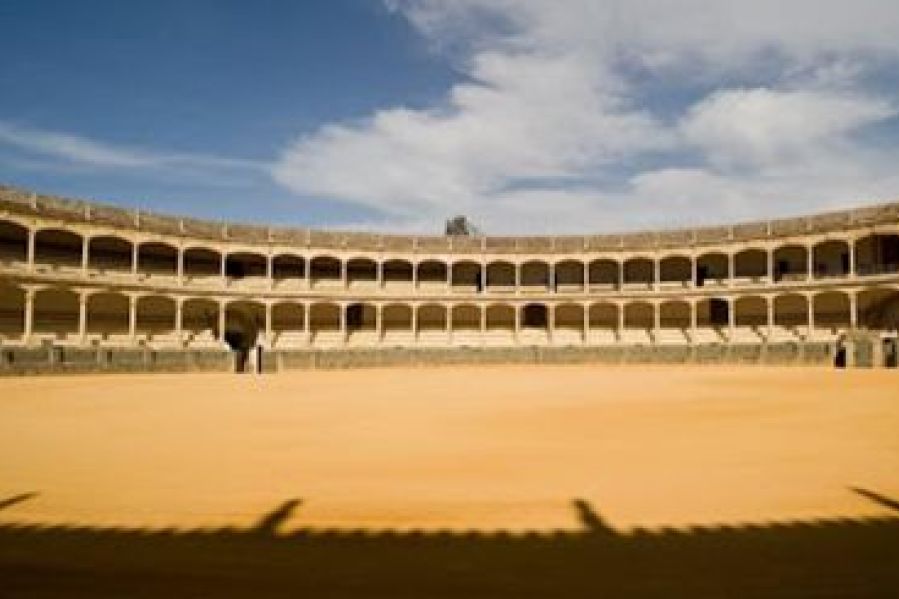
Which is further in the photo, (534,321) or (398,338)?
(534,321)

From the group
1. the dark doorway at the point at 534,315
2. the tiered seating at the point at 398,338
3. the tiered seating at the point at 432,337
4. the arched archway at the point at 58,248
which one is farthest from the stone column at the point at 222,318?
the dark doorway at the point at 534,315

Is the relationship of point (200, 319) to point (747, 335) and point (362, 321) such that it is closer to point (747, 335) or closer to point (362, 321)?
point (362, 321)

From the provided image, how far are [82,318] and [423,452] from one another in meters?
36.1

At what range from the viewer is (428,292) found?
180ft

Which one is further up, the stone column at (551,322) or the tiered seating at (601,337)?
the stone column at (551,322)

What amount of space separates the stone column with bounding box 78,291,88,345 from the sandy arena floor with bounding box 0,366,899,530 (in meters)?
22.3

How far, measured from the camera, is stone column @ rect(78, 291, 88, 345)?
4077cm

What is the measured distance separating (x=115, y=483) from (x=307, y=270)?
43.7 metres

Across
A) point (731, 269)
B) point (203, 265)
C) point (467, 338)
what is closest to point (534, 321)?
point (467, 338)

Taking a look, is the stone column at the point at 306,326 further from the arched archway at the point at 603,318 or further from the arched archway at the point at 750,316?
the arched archway at the point at 750,316

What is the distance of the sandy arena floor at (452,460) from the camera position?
749cm

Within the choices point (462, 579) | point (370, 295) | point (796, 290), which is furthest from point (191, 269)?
point (462, 579)

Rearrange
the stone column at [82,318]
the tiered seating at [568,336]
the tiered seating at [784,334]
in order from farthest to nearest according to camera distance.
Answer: the tiered seating at [568,336] → the tiered seating at [784,334] → the stone column at [82,318]

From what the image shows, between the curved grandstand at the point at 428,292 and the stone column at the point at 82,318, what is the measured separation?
0.30ft
